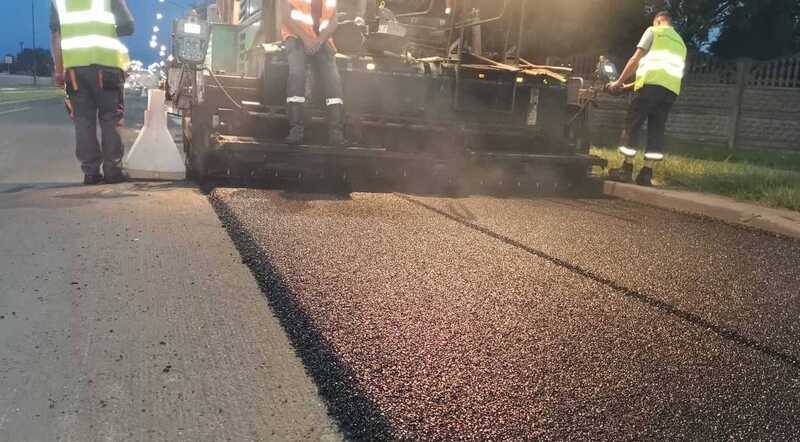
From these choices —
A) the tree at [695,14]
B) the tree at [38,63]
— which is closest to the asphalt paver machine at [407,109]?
the tree at [695,14]

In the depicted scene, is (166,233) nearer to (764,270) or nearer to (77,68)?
(77,68)

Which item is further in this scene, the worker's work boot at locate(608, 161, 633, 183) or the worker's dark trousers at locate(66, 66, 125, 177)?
the worker's work boot at locate(608, 161, 633, 183)

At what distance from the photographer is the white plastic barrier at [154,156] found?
721 centimetres

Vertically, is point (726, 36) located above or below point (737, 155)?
above

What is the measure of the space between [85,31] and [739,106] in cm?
1188

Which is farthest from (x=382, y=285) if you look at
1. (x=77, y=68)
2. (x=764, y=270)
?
(x=77, y=68)

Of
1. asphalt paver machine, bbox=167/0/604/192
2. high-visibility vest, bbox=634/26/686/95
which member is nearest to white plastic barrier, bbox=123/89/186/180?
asphalt paver machine, bbox=167/0/604/192

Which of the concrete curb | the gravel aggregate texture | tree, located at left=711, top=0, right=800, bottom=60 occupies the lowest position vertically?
the gravel aggregate texture

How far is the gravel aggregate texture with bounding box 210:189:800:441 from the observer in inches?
90.9

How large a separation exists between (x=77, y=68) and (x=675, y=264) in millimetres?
5513

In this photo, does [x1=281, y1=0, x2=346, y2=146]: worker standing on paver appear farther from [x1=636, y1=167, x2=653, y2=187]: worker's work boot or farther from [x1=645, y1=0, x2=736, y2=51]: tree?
[x1=645, y1=0, x2=736, y2=51]: tree

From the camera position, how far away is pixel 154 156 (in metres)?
7.34

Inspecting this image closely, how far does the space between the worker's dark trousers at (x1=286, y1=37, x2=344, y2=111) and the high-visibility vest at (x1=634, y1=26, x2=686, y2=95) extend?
359 centimetres

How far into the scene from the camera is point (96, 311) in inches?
126
